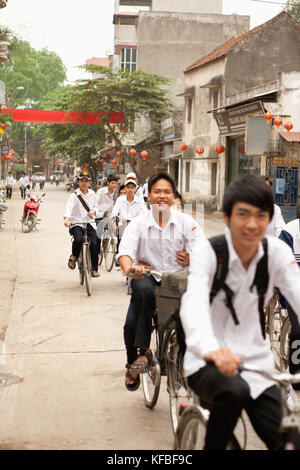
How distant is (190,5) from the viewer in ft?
153

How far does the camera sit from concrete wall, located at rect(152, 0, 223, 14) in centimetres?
4644

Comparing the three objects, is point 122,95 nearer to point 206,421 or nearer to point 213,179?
point 213,179

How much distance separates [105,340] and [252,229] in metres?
4.15

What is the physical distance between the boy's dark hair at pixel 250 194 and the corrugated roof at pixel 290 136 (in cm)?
1775

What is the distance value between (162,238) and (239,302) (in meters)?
1.96

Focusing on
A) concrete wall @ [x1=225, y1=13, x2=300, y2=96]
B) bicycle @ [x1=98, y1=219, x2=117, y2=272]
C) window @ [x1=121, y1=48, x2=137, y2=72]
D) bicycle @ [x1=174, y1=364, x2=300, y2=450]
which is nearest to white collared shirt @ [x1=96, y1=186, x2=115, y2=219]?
bicycle @ [x1=98, y1=219, x2=117, y2=272]

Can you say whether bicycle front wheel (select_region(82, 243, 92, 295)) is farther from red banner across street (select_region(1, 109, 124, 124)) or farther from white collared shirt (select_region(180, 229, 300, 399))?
red banner across street (select_region(1, 109, 124, 124))

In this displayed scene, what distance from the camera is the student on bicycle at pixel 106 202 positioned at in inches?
447

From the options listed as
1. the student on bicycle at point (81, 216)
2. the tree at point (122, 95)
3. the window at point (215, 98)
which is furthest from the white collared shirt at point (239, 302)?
the tree at point (122, 95)

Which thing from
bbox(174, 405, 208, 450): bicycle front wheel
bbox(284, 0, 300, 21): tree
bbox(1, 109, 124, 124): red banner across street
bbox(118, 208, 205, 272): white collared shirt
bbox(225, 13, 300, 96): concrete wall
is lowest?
bbox(174, 405, 208, 450): bicycle front wheel

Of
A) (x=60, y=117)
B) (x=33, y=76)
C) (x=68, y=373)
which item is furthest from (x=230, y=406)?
(x=33, y=76)

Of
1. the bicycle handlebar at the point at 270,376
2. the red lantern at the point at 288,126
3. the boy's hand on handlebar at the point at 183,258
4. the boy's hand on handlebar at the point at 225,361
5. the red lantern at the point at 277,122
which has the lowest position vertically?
the bicycle handlebar at the point at 270,376

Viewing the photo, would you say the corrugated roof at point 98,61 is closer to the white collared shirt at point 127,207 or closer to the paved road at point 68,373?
the white collared shirt at point 127,207

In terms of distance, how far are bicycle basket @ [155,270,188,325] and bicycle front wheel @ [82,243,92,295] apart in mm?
4867
